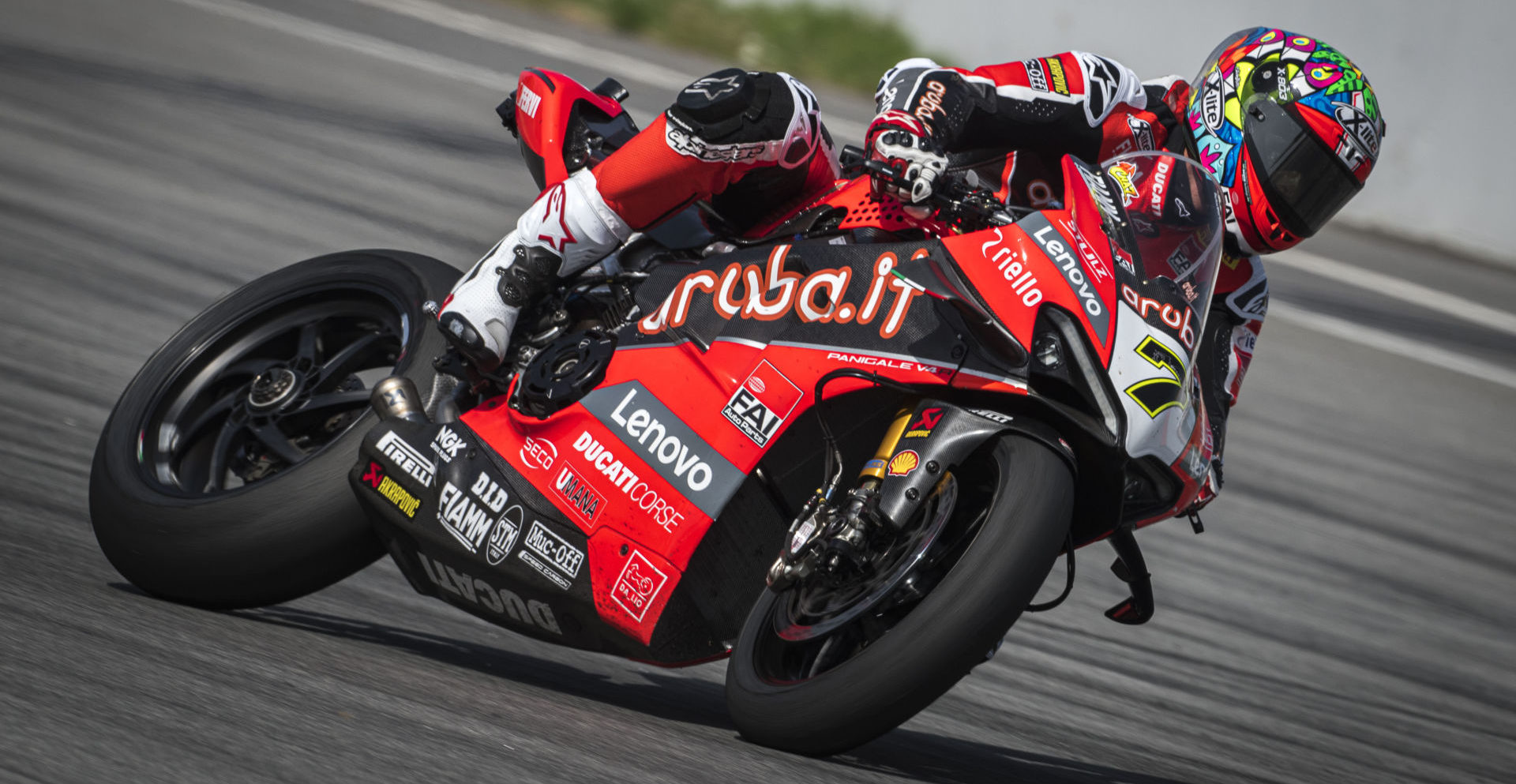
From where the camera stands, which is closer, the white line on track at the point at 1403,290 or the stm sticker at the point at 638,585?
the stm sticker at the point at 638,585

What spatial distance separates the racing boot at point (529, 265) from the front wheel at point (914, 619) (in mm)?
971

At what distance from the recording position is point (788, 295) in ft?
10.2

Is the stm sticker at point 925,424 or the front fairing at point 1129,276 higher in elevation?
the front fairing at point 1129,276

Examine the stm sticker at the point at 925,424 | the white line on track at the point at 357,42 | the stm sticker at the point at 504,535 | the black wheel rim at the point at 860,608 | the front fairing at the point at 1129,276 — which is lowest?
the white line on track at the point at 357,42

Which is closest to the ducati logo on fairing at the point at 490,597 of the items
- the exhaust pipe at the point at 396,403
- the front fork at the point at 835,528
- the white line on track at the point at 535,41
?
the exhaust pipe at the point at 396,403

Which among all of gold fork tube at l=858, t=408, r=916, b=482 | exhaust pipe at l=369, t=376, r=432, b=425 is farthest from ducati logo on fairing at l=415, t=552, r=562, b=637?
gold fork tube at l=858, t=408, r=916, b=482

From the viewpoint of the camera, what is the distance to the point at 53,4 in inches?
428

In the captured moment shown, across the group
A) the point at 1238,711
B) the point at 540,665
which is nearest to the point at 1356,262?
the point at 1238,711

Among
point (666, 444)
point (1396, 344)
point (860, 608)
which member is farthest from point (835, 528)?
point (1396, 344)

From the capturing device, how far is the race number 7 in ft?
9.11

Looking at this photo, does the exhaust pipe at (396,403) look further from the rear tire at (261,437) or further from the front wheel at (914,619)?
the front wheel at (914,619)

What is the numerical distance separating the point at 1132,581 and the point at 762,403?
86 centimetres

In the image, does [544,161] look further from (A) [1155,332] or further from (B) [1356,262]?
A: (B) [1356,262]

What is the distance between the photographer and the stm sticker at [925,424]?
9.20ft
